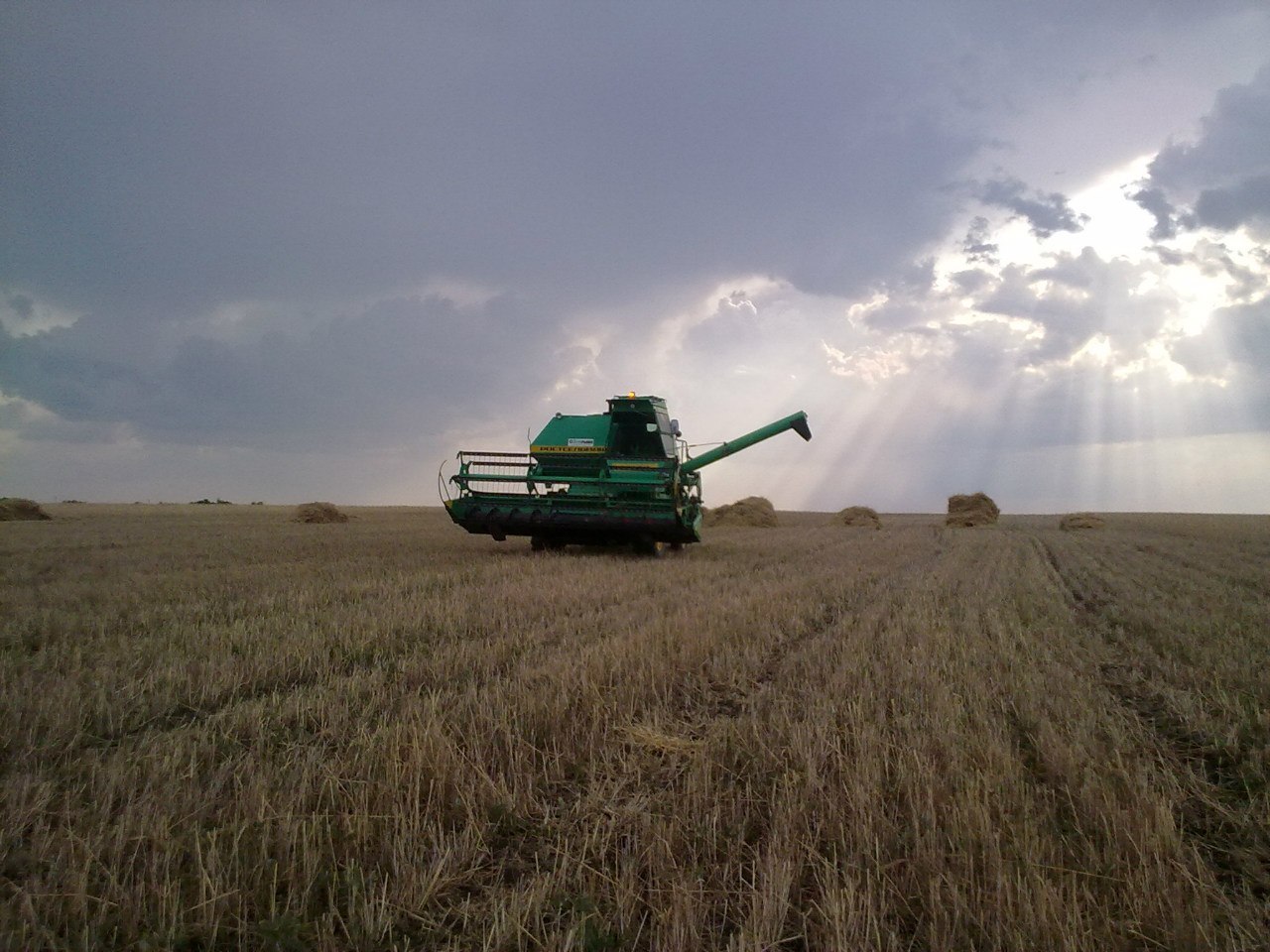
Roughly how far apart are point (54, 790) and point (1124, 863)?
4.05 metres

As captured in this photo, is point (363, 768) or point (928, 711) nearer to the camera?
point (363, 768)

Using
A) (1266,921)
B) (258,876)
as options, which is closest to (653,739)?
(258,876)

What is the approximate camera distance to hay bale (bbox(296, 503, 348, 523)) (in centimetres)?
2742

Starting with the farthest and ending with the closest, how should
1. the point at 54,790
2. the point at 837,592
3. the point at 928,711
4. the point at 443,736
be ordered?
1. the point at 837,592
2. the point at 928,711
3. the point at 443,736
4. the point at 54,790

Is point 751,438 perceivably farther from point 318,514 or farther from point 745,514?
point 318,514

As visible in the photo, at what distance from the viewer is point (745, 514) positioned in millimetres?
26594

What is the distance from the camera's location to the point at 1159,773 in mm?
3115

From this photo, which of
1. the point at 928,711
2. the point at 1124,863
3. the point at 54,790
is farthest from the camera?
the point at 928,711

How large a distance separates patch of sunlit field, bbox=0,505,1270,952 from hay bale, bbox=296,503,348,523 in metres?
21.8

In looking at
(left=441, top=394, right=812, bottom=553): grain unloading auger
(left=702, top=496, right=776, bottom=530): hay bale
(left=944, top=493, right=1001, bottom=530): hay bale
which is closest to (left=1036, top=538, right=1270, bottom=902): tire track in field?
(left=441, top=394, right=812, bottom=553): grain unloading auger

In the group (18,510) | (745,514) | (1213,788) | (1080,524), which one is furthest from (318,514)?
(1080,524)

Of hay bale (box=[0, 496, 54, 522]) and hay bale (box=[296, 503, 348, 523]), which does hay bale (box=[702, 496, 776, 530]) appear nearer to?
hay bale (box=[296, 503, 348, 523])

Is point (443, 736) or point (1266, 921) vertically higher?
point (443, 736)

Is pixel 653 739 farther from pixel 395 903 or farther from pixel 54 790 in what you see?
pixel 54 790
